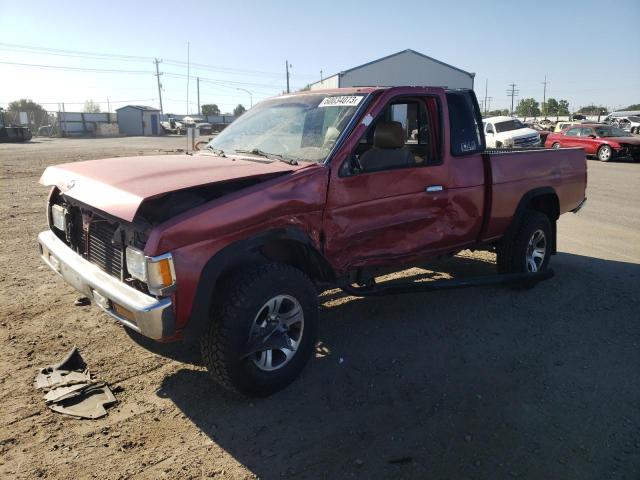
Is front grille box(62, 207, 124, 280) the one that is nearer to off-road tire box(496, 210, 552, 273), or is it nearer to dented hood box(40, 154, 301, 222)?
dented hood box(40, 154, 301, 222)

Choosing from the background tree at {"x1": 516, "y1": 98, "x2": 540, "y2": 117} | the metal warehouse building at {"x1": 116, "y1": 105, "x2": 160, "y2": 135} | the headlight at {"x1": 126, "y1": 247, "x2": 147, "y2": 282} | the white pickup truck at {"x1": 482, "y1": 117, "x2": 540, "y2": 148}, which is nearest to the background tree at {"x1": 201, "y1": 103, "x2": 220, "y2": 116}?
the metal warehouse building at {"x1": 116, "y1": 105, "x2": 160, "y2": 135}

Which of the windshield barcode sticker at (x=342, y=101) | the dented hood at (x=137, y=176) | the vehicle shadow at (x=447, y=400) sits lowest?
the vehicle shadow at (x=447, y=400)

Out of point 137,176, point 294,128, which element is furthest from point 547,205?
point 137,176

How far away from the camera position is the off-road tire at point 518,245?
5.37m

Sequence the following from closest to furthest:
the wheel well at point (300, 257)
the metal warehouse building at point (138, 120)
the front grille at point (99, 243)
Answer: the front grille at point (99, 243)
the wheel well at point (300, 257)
the metal warehouse building at point (138, 120)

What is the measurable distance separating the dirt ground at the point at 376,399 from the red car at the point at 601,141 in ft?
64.0

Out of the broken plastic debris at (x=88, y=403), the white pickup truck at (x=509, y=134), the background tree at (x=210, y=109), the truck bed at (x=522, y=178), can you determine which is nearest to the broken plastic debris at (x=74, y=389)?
the broken plastic debris at (x=88, y=403)

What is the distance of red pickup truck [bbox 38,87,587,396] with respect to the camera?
2.96 metres

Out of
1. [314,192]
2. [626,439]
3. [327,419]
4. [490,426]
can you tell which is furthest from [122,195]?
[626,439]

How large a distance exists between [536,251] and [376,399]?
3340mm

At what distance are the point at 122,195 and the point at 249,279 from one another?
91 cm

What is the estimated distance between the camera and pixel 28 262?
6.09m

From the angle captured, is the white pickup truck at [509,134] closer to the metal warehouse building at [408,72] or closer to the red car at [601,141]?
the red car at [601,141]

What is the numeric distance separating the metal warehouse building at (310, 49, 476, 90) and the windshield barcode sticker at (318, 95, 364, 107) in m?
30.8
